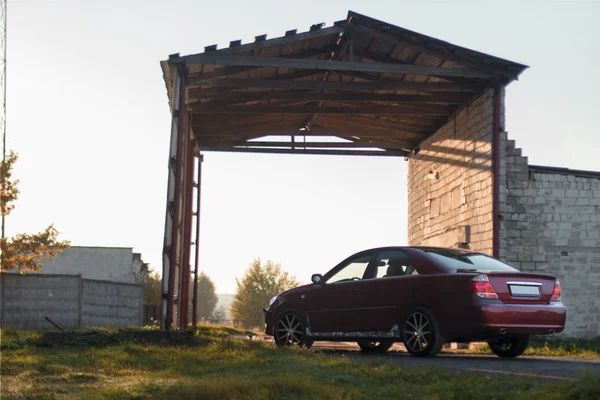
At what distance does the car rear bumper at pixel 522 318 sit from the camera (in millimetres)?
10539

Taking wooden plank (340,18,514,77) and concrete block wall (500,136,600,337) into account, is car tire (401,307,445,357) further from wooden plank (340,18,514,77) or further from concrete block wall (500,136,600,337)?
wooden plank (340,18,514,77)

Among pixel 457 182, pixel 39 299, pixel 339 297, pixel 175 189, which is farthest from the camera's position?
pixel 39 299

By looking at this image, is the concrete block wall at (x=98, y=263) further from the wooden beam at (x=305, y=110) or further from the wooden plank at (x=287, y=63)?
the wooden plank at (x=287, y=63)

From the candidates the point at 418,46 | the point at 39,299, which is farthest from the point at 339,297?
the point at 39,299

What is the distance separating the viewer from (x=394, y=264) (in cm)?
1195

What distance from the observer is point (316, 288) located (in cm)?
1288

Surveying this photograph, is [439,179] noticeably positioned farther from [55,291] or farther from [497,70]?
[55,291]

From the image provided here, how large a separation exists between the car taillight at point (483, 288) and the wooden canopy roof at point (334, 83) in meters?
7.39

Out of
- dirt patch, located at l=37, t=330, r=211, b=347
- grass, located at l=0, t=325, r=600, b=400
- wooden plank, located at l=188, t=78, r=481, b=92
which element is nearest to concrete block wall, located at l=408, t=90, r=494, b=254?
wooden plank, located at l=188, t=78, r=481, b=92

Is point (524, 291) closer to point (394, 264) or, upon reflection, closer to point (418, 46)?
point (394, 264)

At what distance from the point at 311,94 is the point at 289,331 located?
304 inches

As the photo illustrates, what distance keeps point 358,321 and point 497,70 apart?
7628 millimetres

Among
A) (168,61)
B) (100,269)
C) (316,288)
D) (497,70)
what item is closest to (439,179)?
(497,70)

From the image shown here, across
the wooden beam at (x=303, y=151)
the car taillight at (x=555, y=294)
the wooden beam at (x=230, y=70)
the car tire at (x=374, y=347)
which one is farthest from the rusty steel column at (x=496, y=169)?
the wooden beam at (x=303, y=151)
